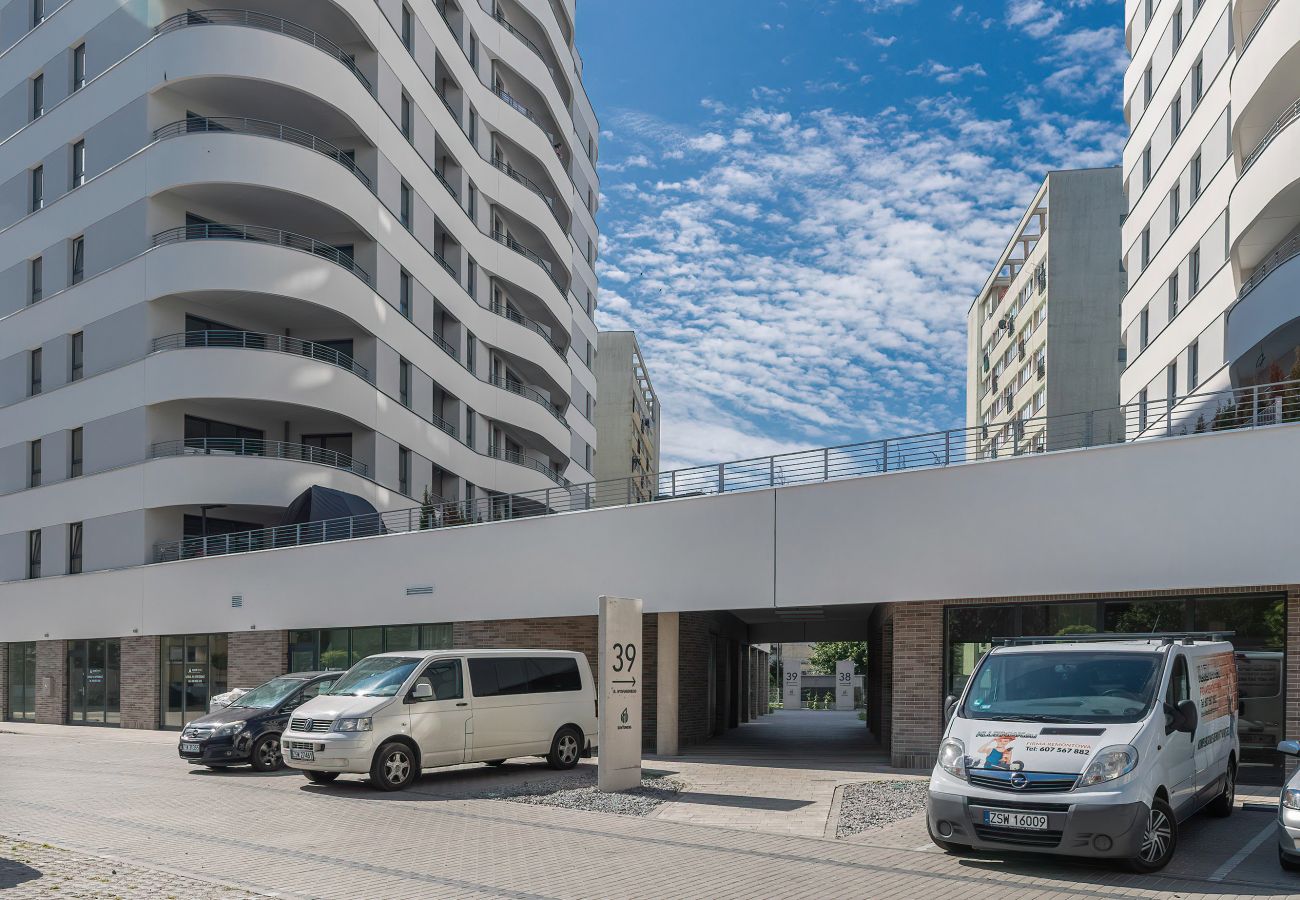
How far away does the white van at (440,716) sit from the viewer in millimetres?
16469

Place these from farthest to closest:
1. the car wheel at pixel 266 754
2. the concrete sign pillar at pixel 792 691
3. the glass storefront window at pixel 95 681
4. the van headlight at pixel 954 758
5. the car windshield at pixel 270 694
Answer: the concrete sign pillar at pixel 792 691
the glass storefront window at pixel 95 681
the car windshield at pixel 270 694
the car wheel at pixel 266 754
the van headlight at pixel 954 758

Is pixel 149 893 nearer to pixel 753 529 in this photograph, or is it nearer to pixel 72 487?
pixel 753 529

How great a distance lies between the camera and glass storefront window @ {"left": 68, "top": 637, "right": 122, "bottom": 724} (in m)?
33.8

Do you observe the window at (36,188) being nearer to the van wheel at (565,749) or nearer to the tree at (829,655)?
the van wheel at (565,749)

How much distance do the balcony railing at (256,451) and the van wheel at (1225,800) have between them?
1058 inches

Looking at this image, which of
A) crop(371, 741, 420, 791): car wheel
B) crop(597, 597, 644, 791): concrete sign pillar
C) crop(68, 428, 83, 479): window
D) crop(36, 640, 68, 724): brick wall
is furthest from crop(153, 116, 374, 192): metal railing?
crop(597, 597, 644, 791): concrete sign pillar

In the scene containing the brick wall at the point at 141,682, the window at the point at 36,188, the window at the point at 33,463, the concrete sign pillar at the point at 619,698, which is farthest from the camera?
the window at the point at 36,188

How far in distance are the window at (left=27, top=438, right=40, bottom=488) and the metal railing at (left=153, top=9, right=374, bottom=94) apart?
13836 mm

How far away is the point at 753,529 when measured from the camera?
2133 centimetres

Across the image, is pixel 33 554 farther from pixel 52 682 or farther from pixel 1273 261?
pixel 1273 261

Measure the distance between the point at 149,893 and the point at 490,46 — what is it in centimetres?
4389

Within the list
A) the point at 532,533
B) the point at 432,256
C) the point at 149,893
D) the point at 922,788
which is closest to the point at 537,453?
the point at 432,256

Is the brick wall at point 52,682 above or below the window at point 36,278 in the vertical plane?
below

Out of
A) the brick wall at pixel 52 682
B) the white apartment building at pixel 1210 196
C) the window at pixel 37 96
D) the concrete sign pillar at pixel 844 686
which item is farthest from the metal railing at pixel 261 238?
the concrete sign pillar at pixel 844 686
